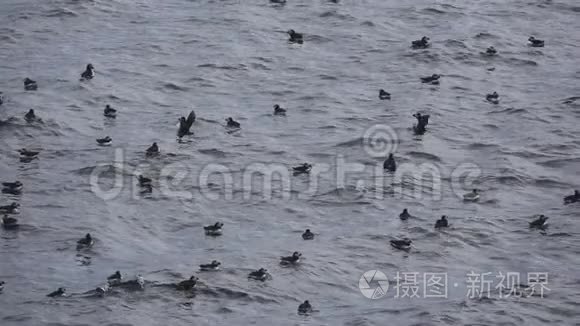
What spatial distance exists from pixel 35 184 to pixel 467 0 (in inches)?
1248

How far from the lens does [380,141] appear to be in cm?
4822

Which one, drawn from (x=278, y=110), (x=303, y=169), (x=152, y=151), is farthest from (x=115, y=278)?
(x=278, y=110)

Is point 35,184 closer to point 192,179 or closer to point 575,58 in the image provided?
point 192,179

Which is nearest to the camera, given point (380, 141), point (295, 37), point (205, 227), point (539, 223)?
point (205, 227)

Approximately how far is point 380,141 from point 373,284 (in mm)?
11602

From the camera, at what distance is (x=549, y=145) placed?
4872cm

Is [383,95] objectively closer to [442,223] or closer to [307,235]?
[442,223]

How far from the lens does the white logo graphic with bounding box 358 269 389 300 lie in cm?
3694

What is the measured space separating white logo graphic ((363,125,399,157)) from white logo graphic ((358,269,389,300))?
9.56 metres

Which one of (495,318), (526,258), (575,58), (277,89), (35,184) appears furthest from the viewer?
(575,58)

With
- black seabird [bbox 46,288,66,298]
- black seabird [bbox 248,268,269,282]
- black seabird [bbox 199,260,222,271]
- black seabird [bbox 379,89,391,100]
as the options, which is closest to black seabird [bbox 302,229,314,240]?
black seabird [bbox 248,268,269,282]

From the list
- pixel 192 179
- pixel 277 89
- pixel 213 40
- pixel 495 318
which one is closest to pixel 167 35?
pixel 213 40

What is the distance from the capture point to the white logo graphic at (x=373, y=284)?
Result: 36.9 metres

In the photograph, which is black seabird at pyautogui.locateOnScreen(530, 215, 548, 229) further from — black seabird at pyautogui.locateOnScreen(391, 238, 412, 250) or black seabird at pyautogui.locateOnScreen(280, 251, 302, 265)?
black seabird at pyautogui.locateOnScreen(280, 251, 302, 265)
